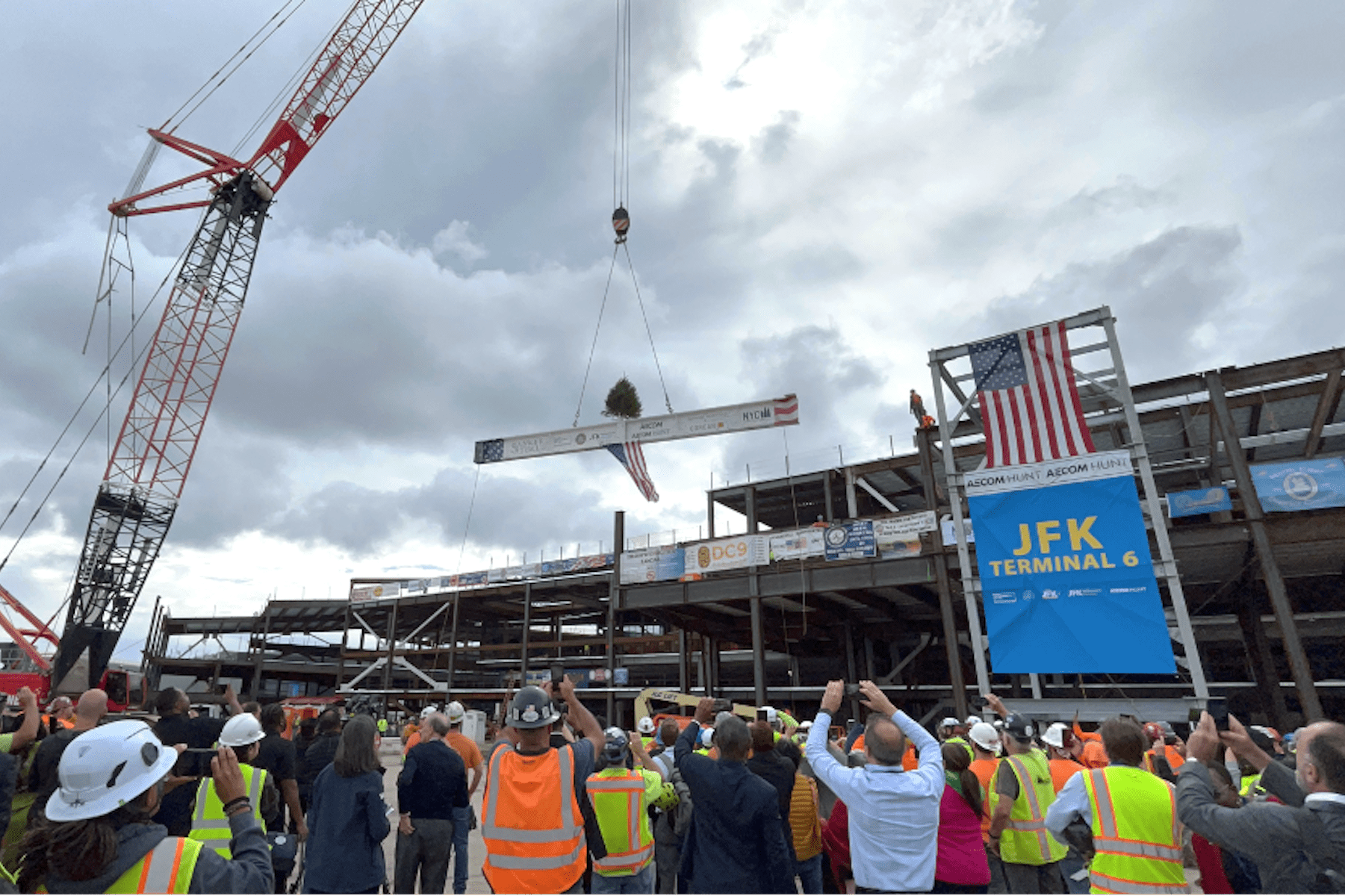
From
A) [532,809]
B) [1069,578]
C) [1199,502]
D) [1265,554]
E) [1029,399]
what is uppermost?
[1029,399]

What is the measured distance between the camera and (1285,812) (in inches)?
116

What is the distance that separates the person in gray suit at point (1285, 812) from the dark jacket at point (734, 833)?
1984 mm

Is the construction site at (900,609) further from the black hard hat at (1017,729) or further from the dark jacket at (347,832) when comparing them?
the dark jacket at (347,832)

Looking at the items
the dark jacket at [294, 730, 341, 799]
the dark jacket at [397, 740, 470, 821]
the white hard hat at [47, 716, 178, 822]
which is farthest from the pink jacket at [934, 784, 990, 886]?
the dark jacket at [294, 730, 341, 799]

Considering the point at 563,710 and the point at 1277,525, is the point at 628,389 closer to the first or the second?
the point at 1277,525

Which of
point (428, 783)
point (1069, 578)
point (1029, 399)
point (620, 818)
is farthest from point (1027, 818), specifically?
point (1029, 399)

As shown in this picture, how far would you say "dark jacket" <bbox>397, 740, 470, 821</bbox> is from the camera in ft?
18.4

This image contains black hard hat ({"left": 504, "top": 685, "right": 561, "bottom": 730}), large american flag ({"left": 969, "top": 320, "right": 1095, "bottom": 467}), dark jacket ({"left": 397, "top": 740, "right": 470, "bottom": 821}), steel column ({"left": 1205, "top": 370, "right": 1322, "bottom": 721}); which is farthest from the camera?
large american flag ({"left": 969, "top": 320, "right": 1095, "bottom": 467})

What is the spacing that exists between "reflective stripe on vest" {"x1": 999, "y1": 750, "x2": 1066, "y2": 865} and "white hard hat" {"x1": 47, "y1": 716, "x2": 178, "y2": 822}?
17.3 ft

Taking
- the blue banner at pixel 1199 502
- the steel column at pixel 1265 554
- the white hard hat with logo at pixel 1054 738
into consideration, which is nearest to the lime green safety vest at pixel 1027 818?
the white hard hat with logo at pixel 1054 738

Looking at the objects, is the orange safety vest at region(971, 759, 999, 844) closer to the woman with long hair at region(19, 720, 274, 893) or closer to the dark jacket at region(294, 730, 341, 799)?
the woman with long hair at region(19, 720, 274, 893)

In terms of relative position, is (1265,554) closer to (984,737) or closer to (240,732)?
(984,737)

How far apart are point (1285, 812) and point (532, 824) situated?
11.5 ft

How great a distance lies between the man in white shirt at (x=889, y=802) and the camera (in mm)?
3760
